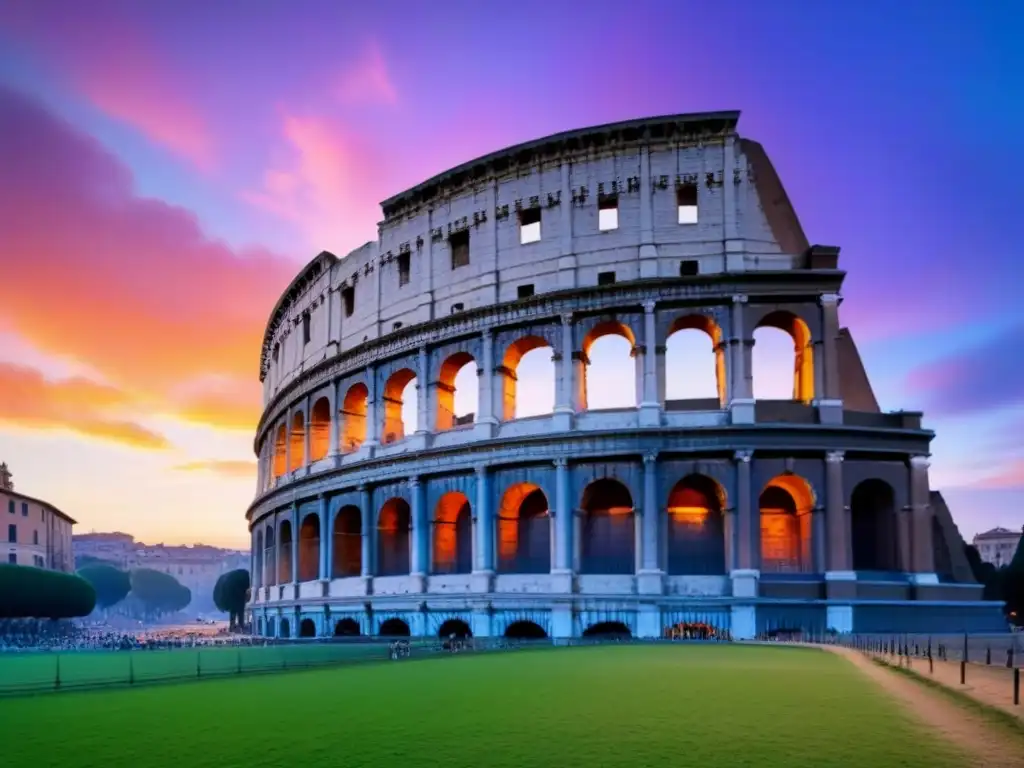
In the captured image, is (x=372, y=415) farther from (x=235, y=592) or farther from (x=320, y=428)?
(x=235, y=592)

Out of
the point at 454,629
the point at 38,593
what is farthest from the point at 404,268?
the point at 38,593

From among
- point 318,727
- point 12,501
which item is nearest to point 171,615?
point 12,501

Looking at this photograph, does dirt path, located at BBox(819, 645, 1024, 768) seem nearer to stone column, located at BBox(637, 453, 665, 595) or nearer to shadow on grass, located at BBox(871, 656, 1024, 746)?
shadow on grass, located at BBox(871, 656, 1024, 746)

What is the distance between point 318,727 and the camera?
11.1 metres

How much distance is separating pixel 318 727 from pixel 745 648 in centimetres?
1523

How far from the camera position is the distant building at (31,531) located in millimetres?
77188

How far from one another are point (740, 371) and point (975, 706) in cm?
1963

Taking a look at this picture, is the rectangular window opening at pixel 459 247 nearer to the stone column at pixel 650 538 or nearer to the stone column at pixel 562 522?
the stone column at pixel 562 522

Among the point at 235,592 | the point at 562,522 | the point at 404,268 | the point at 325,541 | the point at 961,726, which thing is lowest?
the point at 235,592

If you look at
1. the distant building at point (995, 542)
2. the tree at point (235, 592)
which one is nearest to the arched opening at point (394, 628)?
the tree at point (235, 592)

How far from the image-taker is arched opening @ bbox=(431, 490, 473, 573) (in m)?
36.2

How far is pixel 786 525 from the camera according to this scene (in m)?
32.4

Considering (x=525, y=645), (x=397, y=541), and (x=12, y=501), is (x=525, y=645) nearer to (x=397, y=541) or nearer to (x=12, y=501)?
(x=397, y=541)

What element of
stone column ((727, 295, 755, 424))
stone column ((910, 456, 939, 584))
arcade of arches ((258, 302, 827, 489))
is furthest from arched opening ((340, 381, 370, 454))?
stone column ((910, 456, 939, 584))
